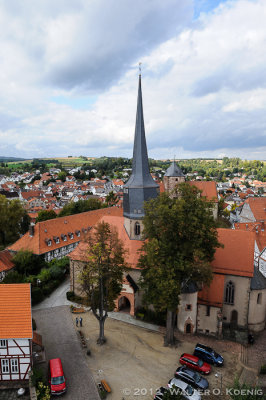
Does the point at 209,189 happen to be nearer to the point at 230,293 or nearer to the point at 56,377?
the point at 230,293

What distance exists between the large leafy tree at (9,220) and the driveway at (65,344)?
76.0 feet

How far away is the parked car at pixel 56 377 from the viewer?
20781 millimetres

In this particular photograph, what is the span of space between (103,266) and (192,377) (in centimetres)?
1190

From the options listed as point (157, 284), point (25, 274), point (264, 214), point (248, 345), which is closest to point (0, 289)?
point (157, 284)

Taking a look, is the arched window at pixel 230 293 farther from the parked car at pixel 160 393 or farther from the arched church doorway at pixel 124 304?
the parked car at pixel 160 393

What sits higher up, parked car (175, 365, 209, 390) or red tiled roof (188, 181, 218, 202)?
red tiled roof (188, 181, 218, 202)

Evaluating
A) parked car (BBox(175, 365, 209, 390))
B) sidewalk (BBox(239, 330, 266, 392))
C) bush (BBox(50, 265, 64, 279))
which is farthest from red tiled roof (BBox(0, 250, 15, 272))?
sidewalk (BBox(239, 330, 266, 392))

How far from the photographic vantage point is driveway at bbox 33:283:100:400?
70.8ft

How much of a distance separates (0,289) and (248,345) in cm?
2483

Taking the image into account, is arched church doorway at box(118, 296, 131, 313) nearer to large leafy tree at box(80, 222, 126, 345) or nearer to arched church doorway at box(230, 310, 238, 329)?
large leafy tree at box(80, 222, 126, 345)

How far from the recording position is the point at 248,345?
2734 cm

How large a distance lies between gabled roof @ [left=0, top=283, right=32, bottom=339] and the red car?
44.4ft

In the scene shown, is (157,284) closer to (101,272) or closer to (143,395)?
(101,272)

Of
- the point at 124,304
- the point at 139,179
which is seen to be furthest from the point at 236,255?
the point at 124,304
